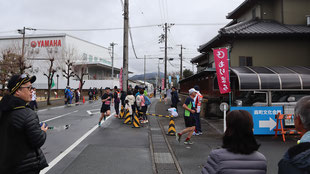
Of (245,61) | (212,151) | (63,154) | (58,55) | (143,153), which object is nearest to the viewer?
(212,151)

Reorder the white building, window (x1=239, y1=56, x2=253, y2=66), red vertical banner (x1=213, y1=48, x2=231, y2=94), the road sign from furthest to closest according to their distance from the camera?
the white building < window (x1=239, y1=56, x2=253, y2=66) < red vertical banner (x1=213, y1=48, x2=231, y2=94) < the road sign

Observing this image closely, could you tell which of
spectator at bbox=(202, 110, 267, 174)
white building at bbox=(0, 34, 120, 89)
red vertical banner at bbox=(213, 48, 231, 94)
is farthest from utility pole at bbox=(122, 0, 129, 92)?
white building at bbox=(0, 34, 120, 89)

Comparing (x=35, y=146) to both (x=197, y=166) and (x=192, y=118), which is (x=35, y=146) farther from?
(x=192, y=118)

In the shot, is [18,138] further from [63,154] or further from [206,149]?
[206,149]

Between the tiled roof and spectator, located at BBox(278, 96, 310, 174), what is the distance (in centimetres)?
1226

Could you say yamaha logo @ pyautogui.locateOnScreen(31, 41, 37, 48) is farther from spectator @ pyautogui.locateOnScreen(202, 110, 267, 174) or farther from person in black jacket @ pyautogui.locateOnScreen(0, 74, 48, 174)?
spectator @ pyautogui.locateOnScreen(202, 110, 267, 174)

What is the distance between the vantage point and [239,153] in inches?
77.3

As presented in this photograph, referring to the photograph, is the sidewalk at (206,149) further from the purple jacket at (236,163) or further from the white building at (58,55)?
→ the white building at (58,55)

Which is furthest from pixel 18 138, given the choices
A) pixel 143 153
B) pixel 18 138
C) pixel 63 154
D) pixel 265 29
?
pixel 265 29

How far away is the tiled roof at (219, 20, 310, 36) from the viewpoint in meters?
13.3

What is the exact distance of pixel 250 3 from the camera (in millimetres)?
16500

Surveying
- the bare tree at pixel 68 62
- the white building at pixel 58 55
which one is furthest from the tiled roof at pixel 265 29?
the white building at pixel 58 55

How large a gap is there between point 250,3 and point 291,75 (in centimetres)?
881

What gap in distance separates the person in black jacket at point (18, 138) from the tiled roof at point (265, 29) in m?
12.7
